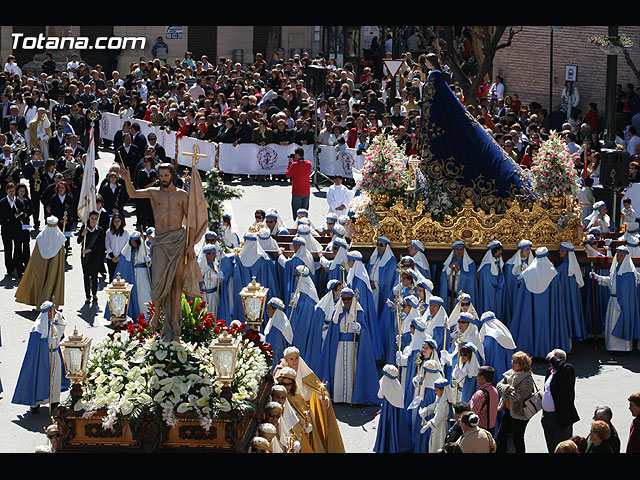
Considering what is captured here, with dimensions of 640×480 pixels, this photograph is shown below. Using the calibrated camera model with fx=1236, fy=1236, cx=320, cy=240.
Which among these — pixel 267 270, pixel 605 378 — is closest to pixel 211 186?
pixel 267 270

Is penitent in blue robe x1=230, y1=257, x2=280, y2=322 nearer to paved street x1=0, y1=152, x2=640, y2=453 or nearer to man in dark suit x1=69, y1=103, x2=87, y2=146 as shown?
paved street x1=0, y1=152, x2=640, y2=453

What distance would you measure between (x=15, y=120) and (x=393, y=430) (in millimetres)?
18275

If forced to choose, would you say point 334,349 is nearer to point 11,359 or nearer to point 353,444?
point 353,444

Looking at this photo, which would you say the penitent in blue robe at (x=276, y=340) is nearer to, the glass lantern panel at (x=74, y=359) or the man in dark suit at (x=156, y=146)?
the glass lantern panel at (x=74, y=359)

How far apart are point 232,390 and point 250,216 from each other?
47.9 ft

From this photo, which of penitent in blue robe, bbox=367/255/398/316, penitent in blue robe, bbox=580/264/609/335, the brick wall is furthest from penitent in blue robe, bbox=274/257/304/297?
the brick wall

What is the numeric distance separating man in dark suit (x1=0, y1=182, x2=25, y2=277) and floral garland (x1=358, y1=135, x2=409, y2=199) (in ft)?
20.7

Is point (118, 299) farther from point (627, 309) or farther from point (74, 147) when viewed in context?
point (74, 147)

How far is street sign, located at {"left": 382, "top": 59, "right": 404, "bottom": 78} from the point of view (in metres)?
32.1

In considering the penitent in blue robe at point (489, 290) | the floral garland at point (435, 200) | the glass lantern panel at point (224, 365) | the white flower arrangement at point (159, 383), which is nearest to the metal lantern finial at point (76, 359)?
the white flower arrangement at point (159, 383)

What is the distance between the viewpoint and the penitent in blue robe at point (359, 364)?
16172mm

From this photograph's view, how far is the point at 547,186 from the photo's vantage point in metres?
18.8

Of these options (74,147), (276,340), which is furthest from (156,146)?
(276,340)

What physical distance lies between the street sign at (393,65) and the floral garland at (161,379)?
69.6ft
